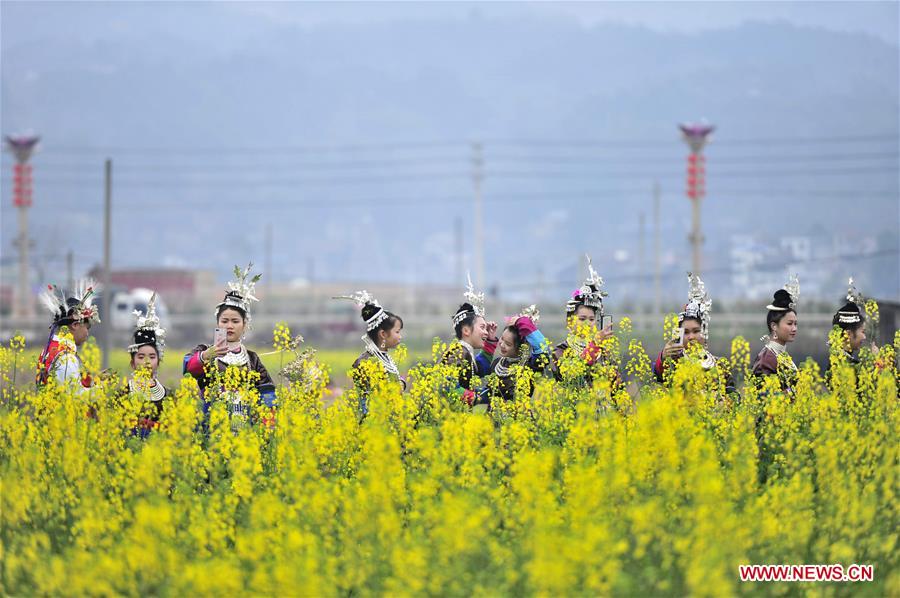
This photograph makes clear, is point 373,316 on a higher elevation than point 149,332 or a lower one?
higher

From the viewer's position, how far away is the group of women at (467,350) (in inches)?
404

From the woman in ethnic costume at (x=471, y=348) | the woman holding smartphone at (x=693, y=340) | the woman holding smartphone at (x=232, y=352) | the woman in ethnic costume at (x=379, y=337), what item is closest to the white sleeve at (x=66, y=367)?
the woman holding smartphone at (x=232, y=352)

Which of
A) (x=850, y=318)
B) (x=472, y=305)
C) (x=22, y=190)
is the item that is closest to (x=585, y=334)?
(x=472, y=305)

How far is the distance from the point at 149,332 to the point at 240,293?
2.57 feet

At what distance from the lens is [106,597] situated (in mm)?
6926

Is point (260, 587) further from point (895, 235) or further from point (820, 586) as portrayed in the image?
point (895, 235)

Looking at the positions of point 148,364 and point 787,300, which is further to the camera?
point 787,300

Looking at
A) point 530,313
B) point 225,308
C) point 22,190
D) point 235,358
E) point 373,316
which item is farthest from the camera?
point 22,190

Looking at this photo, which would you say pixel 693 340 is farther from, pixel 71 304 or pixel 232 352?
pixel 71 304

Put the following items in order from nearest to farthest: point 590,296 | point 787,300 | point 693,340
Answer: point 693,340, point 787,300, point 590,296

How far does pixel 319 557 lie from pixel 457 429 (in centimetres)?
187

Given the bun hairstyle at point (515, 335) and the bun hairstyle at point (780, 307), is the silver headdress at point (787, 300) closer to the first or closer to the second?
the bun hairstyle at point (780, 307)

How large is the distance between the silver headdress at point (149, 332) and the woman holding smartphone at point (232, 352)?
0.33 m

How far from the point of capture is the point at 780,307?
10.7 meters
